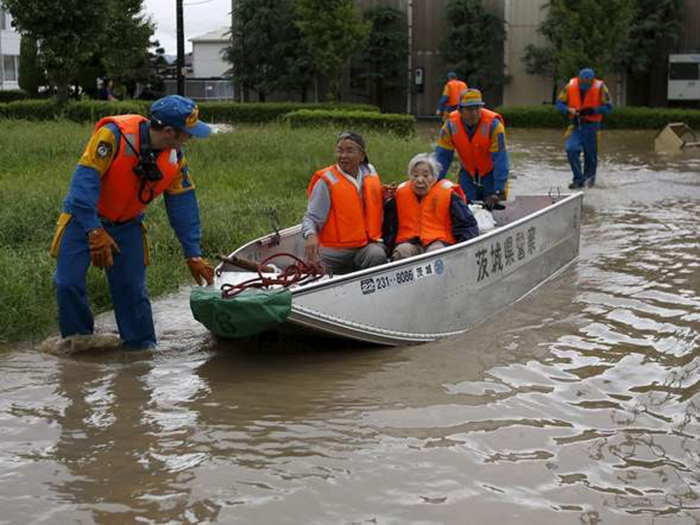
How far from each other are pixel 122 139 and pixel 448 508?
3145mm

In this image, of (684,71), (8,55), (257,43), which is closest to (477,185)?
(684,71)

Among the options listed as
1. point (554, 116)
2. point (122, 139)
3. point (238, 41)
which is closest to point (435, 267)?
point (122, 139)

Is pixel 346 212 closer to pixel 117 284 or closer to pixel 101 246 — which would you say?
pixel 117 284

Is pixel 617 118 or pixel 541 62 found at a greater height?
pixel 541 62

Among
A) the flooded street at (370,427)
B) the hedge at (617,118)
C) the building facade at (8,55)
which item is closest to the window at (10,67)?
the building facade at (8,55)

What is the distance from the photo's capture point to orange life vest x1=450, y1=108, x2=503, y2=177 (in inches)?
407

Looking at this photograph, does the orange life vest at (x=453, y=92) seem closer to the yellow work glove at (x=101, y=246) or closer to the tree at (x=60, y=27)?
the tree at (x=60, y=27)

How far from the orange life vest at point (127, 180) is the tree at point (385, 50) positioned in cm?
3199

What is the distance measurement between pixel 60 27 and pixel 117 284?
723 inches

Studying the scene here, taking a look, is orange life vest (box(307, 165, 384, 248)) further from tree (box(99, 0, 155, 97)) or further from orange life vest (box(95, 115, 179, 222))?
tree (box(99, 0, 155, 97))

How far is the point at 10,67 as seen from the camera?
46.8 metres

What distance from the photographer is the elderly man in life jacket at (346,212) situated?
7.66m

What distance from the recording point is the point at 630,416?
5902 mm

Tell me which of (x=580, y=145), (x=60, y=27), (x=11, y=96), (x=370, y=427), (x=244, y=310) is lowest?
(x=370, y=427)
